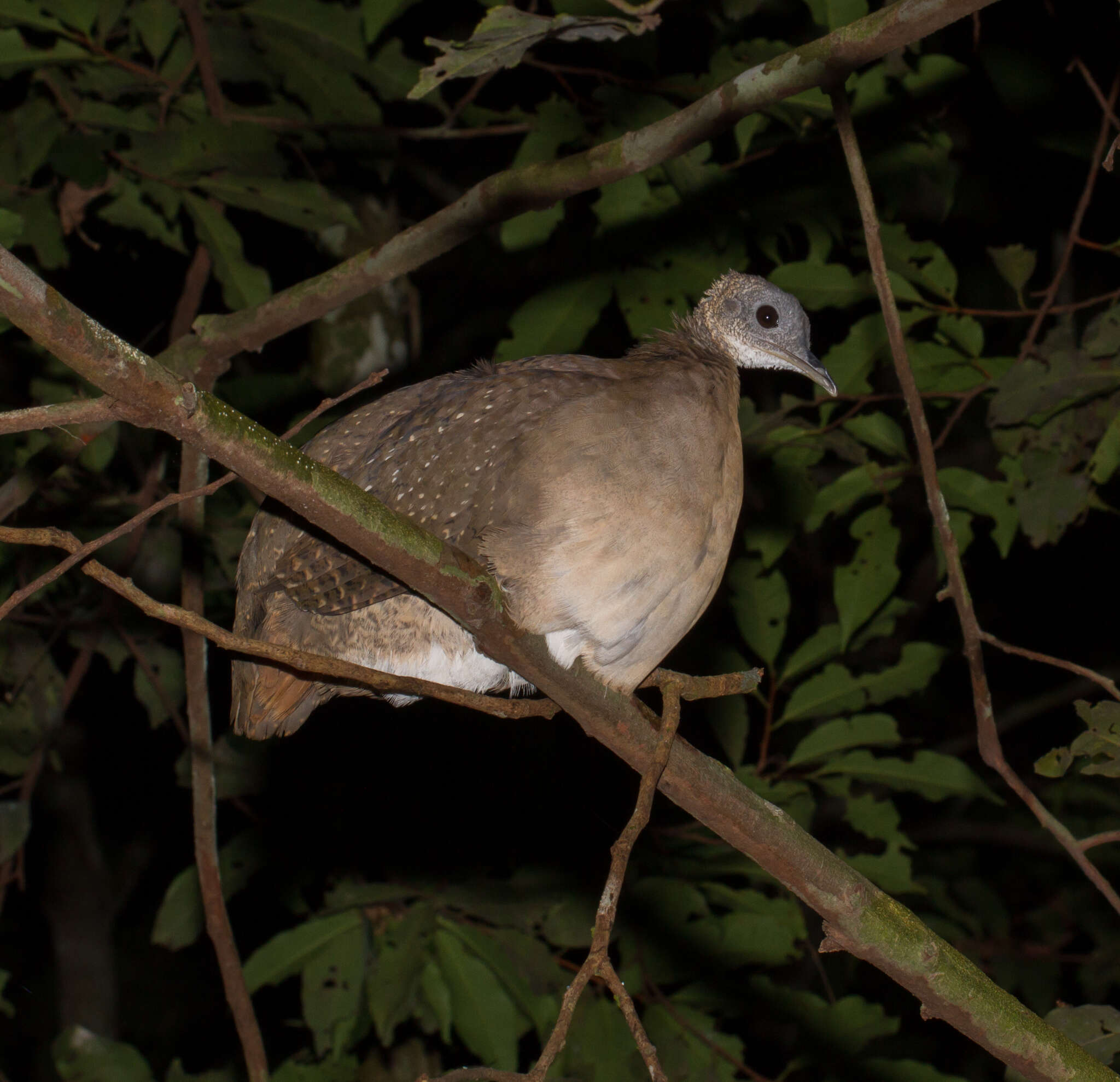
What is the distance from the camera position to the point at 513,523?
2990mm

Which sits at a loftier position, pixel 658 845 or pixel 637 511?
pixel 637 511

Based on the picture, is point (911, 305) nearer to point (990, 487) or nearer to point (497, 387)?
point (990, 487)

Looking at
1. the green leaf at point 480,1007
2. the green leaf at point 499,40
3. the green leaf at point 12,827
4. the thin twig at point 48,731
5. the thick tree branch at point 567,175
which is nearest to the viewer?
the green leaf at point 499,40

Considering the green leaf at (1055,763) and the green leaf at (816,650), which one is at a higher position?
the green leaf at (1055,763)

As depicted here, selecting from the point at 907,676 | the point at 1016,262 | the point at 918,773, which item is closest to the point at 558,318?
the point at 1016,262

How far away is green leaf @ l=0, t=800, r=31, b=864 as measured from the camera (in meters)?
4.50

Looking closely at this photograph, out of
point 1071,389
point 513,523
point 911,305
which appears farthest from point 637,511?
point 911,305

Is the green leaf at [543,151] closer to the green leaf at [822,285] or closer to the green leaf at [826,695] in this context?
the green leaf at [822,285]

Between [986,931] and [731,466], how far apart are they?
208 inches

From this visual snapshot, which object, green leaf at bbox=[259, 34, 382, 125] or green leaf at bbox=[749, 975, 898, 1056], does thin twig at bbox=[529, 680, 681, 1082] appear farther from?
green leaf at bbox=[259, 34, 382, 125]

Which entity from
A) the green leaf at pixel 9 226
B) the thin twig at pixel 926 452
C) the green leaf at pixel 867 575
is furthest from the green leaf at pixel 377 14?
the green leaf at pixel 867 575

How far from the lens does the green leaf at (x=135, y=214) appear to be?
439 centimetres

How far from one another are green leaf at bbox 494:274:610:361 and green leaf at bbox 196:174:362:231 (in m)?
0.75

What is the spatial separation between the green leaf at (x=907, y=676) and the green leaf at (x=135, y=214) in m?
2.93
